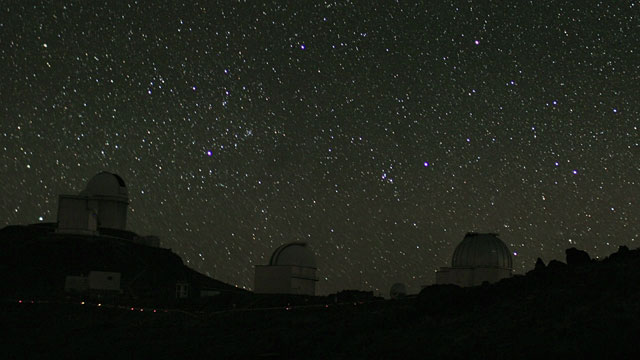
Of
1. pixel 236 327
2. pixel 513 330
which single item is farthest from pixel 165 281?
pixel 513 330

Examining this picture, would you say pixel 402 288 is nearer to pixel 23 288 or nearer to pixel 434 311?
pixel 23 288

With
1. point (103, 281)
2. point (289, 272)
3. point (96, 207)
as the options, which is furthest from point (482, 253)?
point (96, 207)

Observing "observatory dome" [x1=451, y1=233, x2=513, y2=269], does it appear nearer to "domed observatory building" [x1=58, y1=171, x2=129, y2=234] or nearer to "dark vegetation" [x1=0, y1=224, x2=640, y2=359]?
"dark vegetation" [x1=0, y1=224, x2=640, y2=359]

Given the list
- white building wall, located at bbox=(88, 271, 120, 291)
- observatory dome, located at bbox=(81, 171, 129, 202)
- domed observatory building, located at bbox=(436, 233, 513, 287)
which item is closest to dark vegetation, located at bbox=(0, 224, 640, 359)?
white building wall, located at bbox=(88, 271, 120, 291)

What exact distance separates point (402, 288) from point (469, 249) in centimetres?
1223

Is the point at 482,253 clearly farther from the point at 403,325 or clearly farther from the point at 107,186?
the point at 107,186

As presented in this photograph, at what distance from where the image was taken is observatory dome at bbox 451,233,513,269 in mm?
47906

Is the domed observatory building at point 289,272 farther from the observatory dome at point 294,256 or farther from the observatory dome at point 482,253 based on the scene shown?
the observatory dome at point 482,253

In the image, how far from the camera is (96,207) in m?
66.9

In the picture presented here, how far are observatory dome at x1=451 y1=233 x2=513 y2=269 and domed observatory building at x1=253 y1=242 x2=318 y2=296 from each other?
10.0 meters

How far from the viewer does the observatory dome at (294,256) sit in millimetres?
52791

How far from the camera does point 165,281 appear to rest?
207 ft

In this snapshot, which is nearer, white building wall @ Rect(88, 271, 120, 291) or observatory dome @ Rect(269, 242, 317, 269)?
white building wall @ Rect(88, 271, 120, 291)

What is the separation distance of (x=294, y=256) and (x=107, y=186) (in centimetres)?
2690
